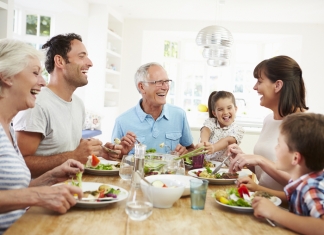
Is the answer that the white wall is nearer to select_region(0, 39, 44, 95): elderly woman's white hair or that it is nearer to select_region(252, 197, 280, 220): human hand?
select_region(0, 39, 44, 95): elderly woman's white hair

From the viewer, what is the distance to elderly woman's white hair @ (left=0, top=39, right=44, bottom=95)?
160cm

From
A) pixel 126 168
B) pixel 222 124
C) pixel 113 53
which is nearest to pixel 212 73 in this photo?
pixel 113 53

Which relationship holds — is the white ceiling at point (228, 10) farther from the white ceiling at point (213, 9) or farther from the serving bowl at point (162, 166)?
the serving bowl at point (162, 166)

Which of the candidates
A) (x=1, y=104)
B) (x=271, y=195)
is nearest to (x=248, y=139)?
(x=271, y=195)

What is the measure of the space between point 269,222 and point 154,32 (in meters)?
7.59

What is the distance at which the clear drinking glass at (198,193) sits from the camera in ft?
4.66

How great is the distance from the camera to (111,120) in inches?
315

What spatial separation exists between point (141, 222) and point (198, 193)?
10.5 inches

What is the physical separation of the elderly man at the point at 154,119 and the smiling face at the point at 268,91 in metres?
0.90

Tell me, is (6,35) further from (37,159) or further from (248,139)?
(248,139)

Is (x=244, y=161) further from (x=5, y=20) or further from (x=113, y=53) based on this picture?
(x=113, y=53)

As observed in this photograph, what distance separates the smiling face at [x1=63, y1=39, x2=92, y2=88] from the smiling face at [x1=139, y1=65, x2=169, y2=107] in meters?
0.54

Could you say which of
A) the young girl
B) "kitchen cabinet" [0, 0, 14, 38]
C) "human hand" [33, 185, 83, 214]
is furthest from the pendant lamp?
"human hand" [33, 185, 83, 214]

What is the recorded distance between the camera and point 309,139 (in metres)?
1.36
